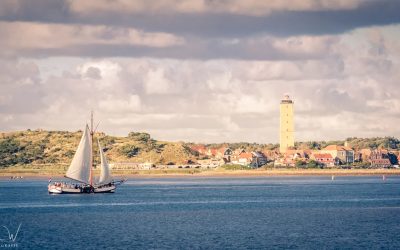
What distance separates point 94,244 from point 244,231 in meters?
16.2

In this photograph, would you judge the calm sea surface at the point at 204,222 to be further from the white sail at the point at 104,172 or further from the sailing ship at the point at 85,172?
the white sail at the point at 104,172

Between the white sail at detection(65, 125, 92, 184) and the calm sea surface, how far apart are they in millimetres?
3935

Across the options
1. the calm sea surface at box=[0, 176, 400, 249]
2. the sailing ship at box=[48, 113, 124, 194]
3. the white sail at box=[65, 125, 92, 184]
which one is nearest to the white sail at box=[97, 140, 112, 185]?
the sailing ship at box=[48, 113, 124, 194]

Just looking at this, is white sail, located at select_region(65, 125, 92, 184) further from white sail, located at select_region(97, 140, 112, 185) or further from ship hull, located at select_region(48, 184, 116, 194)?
ship hull, located at select_region(48, 184, 116, 194)

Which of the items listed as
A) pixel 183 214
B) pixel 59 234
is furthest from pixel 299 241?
pixel 183 214

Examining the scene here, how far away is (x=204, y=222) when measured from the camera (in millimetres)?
85312

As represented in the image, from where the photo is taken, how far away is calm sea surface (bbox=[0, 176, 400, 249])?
67312mm

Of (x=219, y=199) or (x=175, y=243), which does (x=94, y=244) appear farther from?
(x=219, y=199)

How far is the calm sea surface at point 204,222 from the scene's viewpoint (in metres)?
67.3

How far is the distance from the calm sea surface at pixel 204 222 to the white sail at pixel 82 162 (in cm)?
393

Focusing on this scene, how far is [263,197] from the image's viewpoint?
5157 inches

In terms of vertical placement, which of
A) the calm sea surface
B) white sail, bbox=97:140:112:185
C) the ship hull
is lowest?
the calm sea surface

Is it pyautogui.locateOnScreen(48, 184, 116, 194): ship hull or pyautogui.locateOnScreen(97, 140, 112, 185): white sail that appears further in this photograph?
pyautogui.locateOnScreen(48, 184, 116, 194): ship hull

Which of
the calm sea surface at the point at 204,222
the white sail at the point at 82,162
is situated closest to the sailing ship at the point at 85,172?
the white sail at the point at 82,162
